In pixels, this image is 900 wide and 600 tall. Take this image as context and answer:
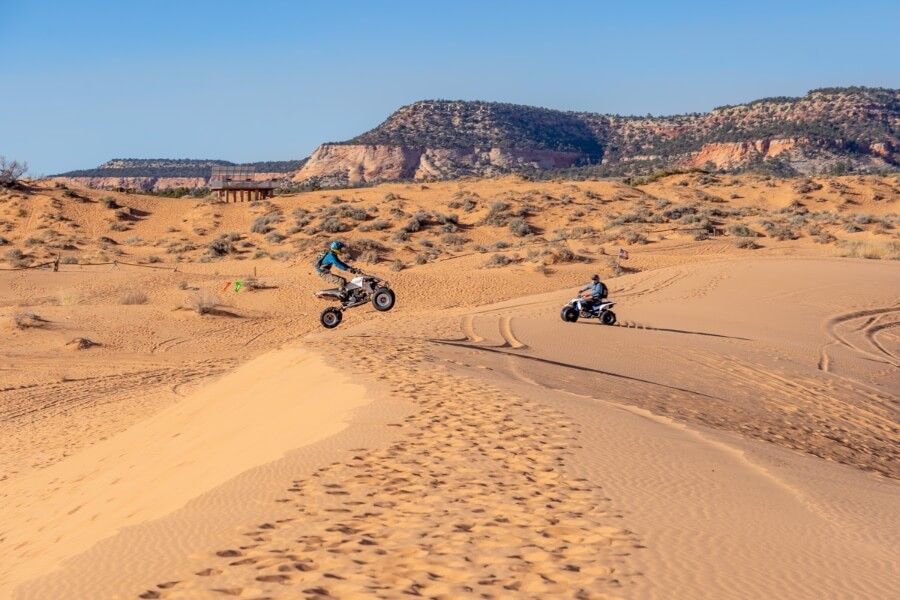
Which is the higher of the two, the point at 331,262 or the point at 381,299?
the point at 331,262

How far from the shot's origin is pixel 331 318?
2297 centimetres

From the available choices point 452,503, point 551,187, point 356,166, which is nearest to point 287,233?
point 551,187

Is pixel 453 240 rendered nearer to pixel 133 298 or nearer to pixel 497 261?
pixel 497 261

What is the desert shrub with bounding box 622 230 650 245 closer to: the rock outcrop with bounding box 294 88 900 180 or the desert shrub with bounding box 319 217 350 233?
the desert shrub with bounding box 319 217 350 233

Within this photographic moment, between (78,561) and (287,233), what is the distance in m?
45.9

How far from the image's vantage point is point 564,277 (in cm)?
3634

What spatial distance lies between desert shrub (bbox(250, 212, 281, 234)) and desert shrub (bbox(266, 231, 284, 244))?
202 centimetres

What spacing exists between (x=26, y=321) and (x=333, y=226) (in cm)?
2589

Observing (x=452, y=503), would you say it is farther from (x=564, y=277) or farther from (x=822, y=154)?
(x=822, y=154)

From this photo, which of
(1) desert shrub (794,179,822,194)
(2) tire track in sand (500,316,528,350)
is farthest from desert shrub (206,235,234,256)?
(1) desert shrub (794,179,822,194)

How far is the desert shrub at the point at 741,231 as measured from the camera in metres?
46.7

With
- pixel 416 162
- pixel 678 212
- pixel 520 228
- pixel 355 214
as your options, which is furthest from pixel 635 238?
pixel 416 162

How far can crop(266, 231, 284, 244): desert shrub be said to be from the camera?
50.5m

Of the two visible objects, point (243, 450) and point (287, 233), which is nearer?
point (243, 450)
